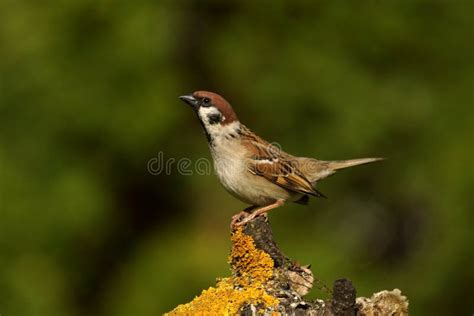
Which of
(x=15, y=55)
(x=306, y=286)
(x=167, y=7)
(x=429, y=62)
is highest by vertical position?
(x=429, y=62)

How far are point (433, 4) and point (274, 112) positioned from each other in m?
1.94

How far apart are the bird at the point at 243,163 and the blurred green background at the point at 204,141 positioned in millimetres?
2102

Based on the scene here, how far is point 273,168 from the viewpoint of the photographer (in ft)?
15.7

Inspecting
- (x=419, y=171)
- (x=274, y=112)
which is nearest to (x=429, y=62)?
(x=419, y=171)

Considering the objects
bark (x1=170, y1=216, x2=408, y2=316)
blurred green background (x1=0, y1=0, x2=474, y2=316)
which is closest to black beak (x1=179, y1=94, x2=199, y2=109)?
bark (x1=170, y1=216, x2=408, y2=316)

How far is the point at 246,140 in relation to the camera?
15.5 feet

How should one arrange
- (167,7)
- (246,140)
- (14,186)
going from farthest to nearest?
(167,7) → (14,186) → (246,140)

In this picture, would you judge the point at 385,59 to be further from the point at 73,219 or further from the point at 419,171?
the point at 73,219

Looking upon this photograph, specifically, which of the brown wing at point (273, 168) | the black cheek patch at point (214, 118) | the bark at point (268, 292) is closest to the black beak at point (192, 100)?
the black cheek patch at point (214, 118)

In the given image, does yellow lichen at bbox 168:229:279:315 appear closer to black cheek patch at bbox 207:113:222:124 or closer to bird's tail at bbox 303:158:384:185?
black cheek patch at bbox 207:113:222:124

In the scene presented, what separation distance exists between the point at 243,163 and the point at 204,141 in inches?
108

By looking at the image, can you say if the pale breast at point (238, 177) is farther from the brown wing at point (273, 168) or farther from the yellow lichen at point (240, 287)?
the yellow lichen at point (240, 287)

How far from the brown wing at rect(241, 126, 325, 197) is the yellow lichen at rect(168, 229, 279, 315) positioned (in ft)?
4.83

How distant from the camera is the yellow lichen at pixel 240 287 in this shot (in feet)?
9.16
